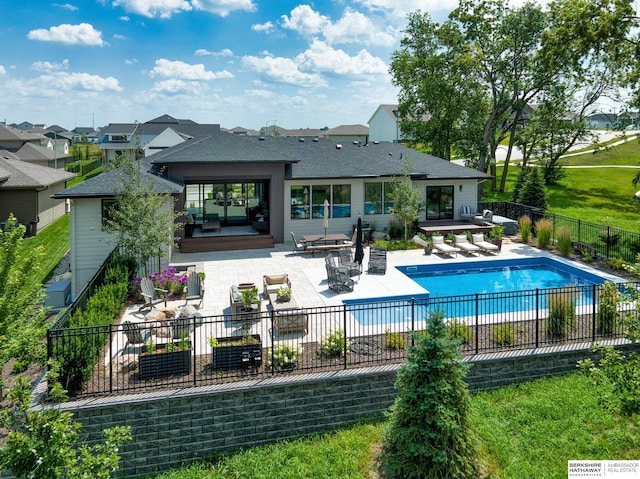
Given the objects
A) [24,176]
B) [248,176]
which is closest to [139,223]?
[248,176]

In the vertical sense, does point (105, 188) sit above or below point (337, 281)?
above

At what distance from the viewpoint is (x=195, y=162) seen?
A: 20.4 m

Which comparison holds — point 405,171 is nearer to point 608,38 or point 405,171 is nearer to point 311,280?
point 311,280

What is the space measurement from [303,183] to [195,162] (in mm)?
5140

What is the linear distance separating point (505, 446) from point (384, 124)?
8681 centimetres

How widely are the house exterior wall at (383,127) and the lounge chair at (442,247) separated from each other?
6495 cm

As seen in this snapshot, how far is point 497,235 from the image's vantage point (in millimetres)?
22969

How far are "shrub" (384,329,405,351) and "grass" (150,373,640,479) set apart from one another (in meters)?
1.82

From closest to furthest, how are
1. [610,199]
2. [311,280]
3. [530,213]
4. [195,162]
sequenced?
[311,280]
[195,162]
[530,213]
[610,199]

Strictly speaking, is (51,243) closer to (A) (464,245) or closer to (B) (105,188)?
(B) (105,188)

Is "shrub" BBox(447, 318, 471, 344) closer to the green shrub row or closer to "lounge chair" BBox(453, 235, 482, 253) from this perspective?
the green shrub row

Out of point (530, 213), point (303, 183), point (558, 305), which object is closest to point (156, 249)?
point (303, 183)

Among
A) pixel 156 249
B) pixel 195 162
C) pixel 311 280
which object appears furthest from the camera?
pixel 195 162

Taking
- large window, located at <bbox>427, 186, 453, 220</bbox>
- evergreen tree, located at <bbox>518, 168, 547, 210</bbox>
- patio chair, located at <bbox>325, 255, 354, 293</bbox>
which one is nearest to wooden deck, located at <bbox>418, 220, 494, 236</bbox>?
large window, located at <bbox>427, 186, 453, 220</bbox>
